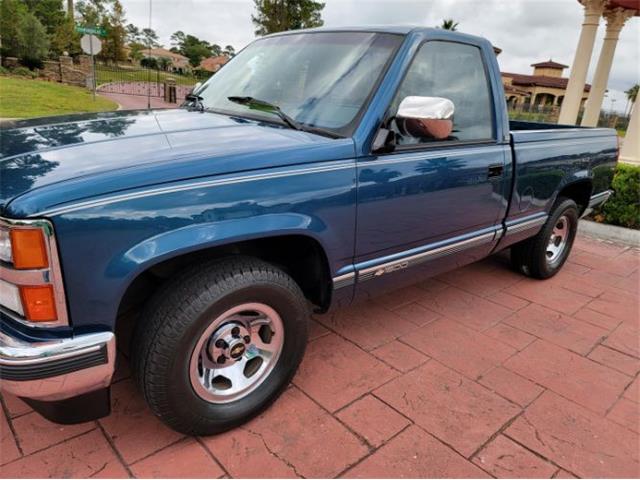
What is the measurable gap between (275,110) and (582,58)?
13.0 meters

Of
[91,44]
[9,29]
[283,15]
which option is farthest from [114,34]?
[91,44]

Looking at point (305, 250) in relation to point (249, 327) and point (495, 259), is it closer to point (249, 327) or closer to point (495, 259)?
point (249, 327)

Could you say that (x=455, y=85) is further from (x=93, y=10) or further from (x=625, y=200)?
(x=93, y=10)

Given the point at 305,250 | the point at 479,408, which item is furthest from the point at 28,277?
the point at 479,408

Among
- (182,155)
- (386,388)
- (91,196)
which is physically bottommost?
(386,388)

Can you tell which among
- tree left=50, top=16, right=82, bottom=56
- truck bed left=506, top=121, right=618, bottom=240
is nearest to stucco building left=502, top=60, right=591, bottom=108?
tree left=50, top=16, right=82, bottom=56

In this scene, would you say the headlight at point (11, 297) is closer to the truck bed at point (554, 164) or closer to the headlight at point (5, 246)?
the headlight at point (5, 246)

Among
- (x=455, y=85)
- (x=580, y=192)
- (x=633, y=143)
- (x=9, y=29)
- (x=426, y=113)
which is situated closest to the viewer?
(x=426, y=113)

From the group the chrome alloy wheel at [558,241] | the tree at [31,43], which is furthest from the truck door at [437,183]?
the tree at [31,43]

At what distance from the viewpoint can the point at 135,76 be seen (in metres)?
25.8

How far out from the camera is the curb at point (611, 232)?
5.73 m

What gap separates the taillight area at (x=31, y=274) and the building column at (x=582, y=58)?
1326 centimetres

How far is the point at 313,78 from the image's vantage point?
262 centimetres

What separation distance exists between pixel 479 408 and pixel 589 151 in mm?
2802
